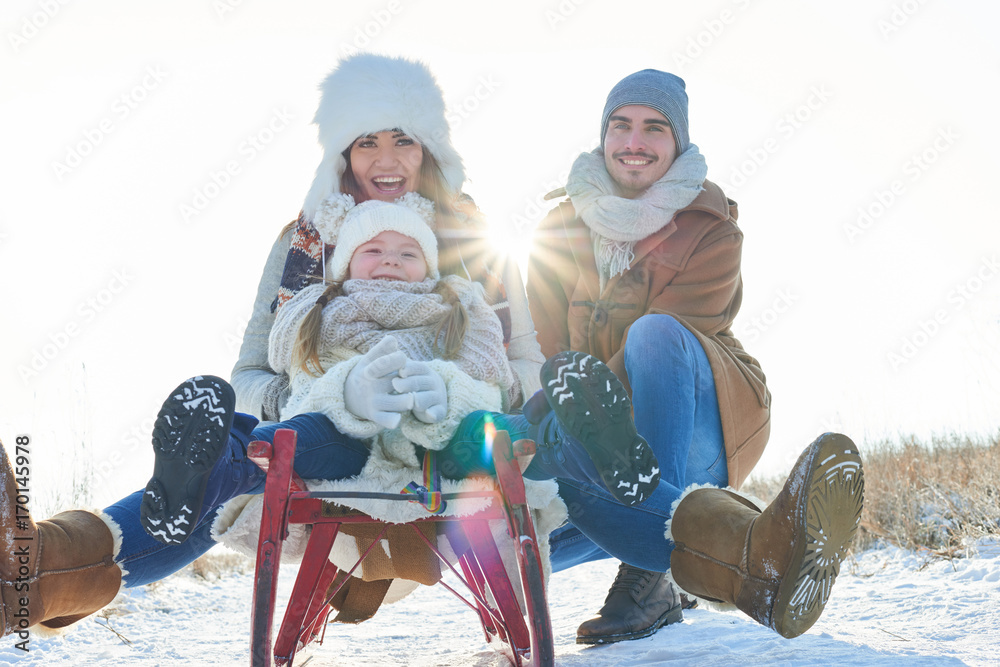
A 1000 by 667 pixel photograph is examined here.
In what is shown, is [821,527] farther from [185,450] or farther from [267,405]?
[267,405]

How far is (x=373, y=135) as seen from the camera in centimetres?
274

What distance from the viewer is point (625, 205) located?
274 cm

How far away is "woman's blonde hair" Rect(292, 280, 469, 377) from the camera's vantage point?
2209mm

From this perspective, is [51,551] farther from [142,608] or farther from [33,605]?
[142,608]

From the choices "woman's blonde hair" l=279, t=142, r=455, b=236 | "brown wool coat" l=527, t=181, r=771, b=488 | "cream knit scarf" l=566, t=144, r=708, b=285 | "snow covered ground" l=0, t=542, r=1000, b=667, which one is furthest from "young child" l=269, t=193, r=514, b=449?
"snow covered ground" l=0, t=542, r=1000, b=667

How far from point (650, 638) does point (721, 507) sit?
3.00 feet

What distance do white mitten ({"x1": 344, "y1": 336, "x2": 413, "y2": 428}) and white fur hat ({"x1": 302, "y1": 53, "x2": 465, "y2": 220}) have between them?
34.9 inches

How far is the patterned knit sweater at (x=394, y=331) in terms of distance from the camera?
2.16m

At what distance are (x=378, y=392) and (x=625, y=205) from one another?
1211 mm

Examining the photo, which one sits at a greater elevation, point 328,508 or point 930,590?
point 328,508

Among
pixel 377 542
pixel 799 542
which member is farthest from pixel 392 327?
A: pixel 799 542

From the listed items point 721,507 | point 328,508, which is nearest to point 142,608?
point 328,508

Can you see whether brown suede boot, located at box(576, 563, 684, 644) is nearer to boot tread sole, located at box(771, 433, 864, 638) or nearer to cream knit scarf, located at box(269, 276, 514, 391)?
cream knit scarf, located at box(269, 276, 514, 391)

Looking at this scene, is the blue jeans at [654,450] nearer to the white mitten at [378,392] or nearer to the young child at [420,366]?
the young child at [420,366]
